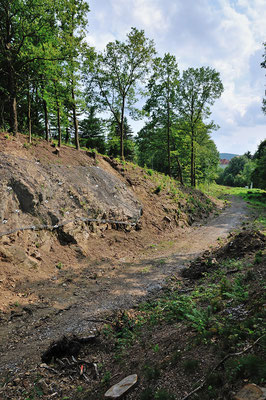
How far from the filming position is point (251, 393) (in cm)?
246

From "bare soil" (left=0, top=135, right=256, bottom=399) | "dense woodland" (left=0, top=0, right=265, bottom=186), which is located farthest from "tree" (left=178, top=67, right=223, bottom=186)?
"bare soil" (left=0, top=135, right=256, bottom=399)

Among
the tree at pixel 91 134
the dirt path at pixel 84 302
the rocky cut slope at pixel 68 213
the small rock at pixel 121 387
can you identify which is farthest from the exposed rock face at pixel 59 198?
the tree at pixel 91 134

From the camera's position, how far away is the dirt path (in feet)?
18.7

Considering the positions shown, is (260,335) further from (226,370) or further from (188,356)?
(188,356)

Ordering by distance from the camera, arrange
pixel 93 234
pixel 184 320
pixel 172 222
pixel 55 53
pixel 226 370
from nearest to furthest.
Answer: pixel 226 370
pixel 184 320
pixel 93 234
pixel 55 53
pixel 172 222

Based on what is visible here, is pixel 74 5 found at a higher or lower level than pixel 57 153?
higher

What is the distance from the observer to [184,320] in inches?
221

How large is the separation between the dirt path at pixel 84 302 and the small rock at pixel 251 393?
4.45m

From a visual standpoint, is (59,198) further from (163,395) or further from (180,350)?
(163,395)

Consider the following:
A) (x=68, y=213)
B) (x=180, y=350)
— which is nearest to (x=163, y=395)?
(x=180, y=350)

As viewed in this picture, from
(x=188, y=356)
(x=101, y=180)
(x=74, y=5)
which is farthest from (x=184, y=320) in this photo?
(x=74, y=5)

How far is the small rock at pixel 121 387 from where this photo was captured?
11.7 feet

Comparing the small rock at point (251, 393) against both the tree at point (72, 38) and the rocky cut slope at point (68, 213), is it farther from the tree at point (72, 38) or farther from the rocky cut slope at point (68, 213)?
the tree at point (72, 38)

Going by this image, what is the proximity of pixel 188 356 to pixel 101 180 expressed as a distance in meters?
13.9
